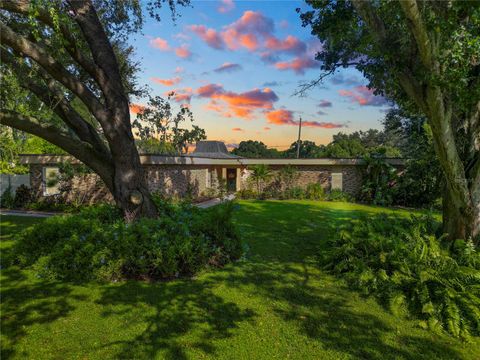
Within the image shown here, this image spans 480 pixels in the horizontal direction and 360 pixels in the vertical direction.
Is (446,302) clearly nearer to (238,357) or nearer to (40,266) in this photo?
(238,357)

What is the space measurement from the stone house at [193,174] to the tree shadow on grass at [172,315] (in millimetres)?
10578

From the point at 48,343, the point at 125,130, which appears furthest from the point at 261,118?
the point at 48,343

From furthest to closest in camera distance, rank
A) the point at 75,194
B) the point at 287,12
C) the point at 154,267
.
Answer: the point at 75,194 < the point at 287,12 < the point at 154,267

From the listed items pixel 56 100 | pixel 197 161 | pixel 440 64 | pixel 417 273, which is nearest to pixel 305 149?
pixel 197 161

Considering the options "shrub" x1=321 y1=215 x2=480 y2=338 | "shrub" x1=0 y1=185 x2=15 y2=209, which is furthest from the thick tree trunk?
"shrub" x1=0 y1=185 x2=15 y2=209

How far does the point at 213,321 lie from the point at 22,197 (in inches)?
636

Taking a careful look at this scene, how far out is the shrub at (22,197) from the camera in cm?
1633

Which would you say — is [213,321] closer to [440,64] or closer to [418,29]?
[418,29]

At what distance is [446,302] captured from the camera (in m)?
4.92

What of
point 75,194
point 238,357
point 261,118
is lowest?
point 238,357

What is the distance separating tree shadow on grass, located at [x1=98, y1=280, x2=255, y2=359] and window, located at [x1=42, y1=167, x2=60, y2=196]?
13.3 meters

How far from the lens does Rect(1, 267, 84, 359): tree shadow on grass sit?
4277 millimetres

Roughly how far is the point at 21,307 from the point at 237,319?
340cm

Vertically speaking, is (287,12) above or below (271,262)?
above
